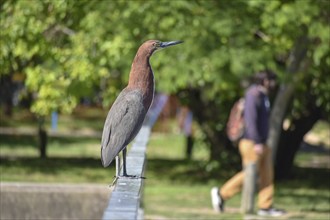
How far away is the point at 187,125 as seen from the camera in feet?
113

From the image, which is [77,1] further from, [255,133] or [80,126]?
[80,126]

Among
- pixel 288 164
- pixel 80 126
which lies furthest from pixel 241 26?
pixel 80 126

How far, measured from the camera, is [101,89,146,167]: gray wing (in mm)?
7594

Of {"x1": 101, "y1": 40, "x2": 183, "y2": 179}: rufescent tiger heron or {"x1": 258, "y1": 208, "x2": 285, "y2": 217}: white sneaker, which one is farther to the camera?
{"x1": 258, "y1": 208, "x2": 285, "y2": 217}: white sneaker

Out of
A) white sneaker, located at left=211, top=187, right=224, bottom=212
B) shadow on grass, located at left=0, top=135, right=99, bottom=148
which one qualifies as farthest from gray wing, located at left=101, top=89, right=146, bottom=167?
shadow on grass, located at left=0, top=135, right=99, bottom=148

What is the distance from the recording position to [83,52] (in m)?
18.2

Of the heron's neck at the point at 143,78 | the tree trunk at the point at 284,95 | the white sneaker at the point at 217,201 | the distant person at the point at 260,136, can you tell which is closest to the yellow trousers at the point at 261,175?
the distant person at the point at 260,136

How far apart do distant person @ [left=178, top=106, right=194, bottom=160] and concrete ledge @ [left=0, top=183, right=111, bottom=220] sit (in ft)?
42.0

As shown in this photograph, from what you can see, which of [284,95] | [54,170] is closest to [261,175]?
[284,95]

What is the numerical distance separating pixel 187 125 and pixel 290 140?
11.8 metres

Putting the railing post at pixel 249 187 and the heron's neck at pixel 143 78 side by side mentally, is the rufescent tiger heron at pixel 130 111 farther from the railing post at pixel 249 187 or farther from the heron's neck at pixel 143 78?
the railing post at pixel 249 187

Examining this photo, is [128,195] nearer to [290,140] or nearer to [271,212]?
[271,212]

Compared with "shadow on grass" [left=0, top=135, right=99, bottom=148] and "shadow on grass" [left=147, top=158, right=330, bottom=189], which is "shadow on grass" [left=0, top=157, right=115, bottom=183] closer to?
"shadow on grass" [left=147, top=158, right=330, bottom=189]

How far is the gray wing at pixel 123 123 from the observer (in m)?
7.59
